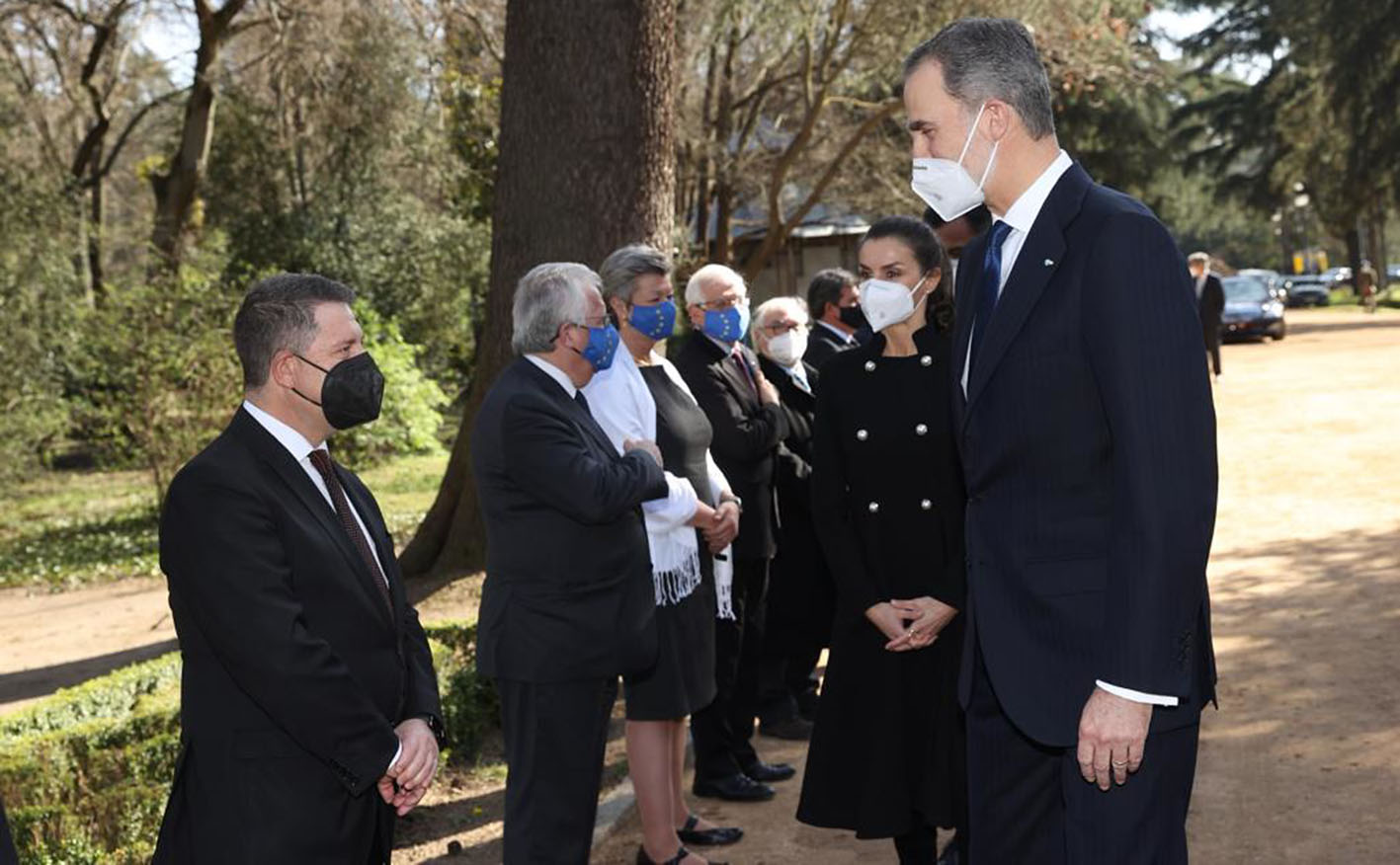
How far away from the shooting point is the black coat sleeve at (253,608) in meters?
3.25

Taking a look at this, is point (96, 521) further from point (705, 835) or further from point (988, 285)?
point (988, 285)

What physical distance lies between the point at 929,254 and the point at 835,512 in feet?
3.02

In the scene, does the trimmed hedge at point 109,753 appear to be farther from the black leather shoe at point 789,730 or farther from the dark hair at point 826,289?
the dark hair at point 826,289

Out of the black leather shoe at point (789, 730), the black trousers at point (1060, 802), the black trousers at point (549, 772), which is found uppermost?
the black trousers at point (1060, 802)

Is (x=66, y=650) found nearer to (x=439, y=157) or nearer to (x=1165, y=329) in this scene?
(x=1165, y=329)

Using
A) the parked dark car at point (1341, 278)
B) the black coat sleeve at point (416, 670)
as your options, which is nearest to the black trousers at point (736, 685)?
the black coat sleeve at point (416, 670)

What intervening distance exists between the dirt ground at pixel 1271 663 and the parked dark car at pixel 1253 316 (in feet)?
58.6

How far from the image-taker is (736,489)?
6.78m

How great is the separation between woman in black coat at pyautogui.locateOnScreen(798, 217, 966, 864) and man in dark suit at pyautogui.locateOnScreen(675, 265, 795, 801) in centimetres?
140

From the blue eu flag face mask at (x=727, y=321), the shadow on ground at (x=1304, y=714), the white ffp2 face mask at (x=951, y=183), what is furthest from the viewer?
the blue eu flag face mask at (x=727, y=321)

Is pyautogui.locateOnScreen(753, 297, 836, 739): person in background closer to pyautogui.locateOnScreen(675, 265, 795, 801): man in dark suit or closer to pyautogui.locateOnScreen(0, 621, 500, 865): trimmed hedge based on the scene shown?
pyautogui.locateOnScreen(675, 265, 795, 801): man in dark suit

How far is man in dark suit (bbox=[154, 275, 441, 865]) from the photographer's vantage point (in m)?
3.28

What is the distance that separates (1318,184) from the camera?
2224 inches

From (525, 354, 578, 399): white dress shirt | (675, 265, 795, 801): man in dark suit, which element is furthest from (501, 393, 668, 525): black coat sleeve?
(675, 265, 795, 801): man in dark suit
